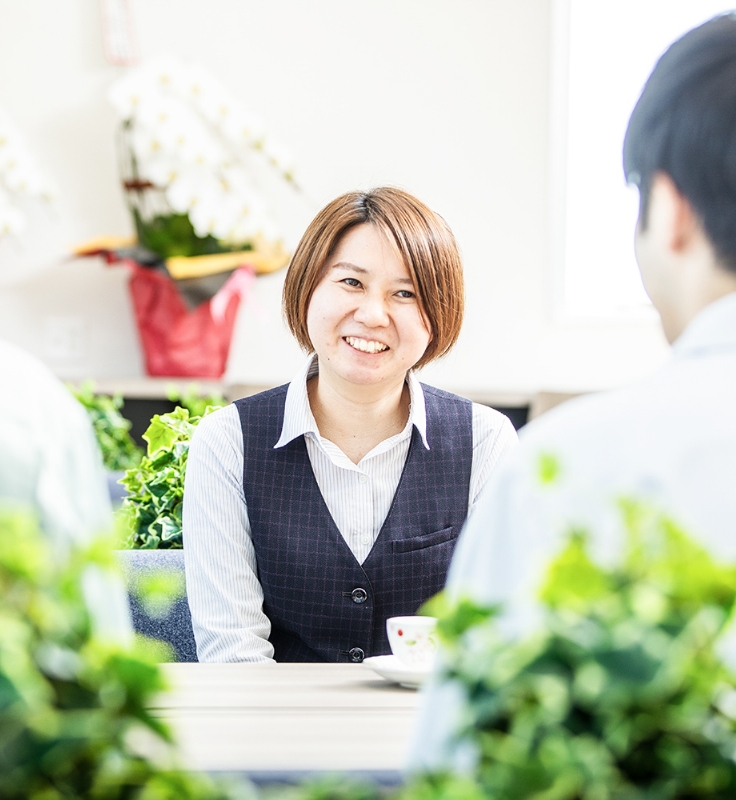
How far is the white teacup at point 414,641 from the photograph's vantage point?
3.75ft

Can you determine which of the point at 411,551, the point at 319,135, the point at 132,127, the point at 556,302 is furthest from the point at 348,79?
the point at 411,551

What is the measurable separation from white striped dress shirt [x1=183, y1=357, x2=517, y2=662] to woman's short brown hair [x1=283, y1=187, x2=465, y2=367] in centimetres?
14

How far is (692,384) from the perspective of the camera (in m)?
0.69

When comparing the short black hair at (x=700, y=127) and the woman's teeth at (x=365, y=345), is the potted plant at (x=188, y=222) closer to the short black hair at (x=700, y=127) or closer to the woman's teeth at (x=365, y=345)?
the woman's teeth at (x=365, y=345)

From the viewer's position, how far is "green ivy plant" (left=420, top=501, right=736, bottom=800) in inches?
18.6

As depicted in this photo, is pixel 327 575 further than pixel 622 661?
Yes

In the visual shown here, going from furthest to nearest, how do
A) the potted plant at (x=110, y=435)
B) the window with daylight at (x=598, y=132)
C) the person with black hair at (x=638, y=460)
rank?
1. the window with daylight at (x=598, y=132)
2. the potted plant at (x=110, y=435)
3. the person with black hair at (x=638, y=460)

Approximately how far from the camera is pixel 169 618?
1687 mm

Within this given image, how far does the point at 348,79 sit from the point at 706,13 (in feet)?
3.92

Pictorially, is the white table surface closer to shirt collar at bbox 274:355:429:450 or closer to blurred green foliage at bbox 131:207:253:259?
shirt collar at bbox 274:355:429:450

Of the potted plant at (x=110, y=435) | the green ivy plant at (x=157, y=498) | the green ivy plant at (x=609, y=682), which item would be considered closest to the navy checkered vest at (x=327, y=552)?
the green ivy plant at (x=157, y=498)

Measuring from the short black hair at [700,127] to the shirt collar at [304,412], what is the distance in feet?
3.01

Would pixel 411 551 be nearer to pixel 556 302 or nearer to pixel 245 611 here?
pixel 245 611

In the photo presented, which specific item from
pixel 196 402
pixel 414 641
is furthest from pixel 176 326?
pixel 414 641
